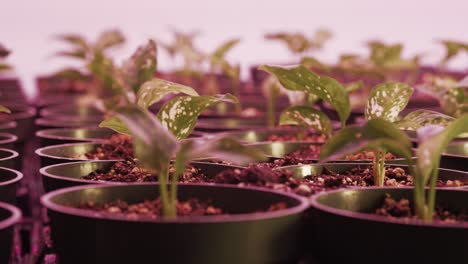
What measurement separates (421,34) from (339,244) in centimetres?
677

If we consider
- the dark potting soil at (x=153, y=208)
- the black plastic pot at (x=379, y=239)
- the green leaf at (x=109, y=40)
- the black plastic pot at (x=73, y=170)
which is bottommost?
the black plastic pot at (x=379, y=239)

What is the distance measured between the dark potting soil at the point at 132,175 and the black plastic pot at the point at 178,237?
38 cm

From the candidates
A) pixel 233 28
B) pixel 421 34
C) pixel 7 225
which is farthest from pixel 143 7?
pixel 7 225

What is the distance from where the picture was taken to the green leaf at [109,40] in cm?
341

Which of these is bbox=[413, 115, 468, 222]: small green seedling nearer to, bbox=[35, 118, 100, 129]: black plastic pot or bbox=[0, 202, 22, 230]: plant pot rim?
bbox=[0, 202, 22, 230]: plant pot rim

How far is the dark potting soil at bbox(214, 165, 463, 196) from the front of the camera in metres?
1.14

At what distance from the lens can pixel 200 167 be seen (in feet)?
4.57

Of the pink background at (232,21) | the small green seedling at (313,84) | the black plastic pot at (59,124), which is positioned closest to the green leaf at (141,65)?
the small green seedling at (313,84)

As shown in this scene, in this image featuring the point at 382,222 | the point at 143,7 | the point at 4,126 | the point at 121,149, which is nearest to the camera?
the point at 382,222

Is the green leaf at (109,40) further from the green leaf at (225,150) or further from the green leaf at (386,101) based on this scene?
the green leaf at (225,150)

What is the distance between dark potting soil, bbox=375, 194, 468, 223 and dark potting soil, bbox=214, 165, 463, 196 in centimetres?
11

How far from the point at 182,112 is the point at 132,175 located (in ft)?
0.56

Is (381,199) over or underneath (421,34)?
underneath

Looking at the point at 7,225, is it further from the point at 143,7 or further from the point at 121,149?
the point at 143,7
